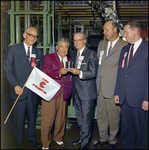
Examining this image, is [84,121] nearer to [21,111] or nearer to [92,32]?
[21,111]

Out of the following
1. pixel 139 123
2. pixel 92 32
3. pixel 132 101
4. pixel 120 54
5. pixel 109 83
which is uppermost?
→ pixel 92 32

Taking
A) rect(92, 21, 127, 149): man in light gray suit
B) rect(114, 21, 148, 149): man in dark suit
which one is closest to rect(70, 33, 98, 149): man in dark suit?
rect(92, 21, 127, 149): man in light gray suit

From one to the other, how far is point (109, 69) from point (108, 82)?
0.18 metres

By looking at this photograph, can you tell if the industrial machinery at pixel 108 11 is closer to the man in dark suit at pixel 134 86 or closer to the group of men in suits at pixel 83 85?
the group of men in suits at pixel 83 85

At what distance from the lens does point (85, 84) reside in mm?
2520

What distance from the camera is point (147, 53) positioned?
199 centimetres

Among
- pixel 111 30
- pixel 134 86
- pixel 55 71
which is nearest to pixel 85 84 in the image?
pixel 55 71

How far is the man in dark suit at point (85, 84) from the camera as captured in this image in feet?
8.18

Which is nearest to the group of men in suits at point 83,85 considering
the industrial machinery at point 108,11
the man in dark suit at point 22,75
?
the man in dark suit at point 22,75

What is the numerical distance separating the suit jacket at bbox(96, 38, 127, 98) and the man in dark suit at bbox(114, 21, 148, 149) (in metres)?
0.17

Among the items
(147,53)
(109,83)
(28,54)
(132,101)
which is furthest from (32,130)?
(147,53)

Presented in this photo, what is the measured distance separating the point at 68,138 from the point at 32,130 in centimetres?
70

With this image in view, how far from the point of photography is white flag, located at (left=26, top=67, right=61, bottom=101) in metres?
2.46

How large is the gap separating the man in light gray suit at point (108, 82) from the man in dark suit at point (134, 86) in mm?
187
